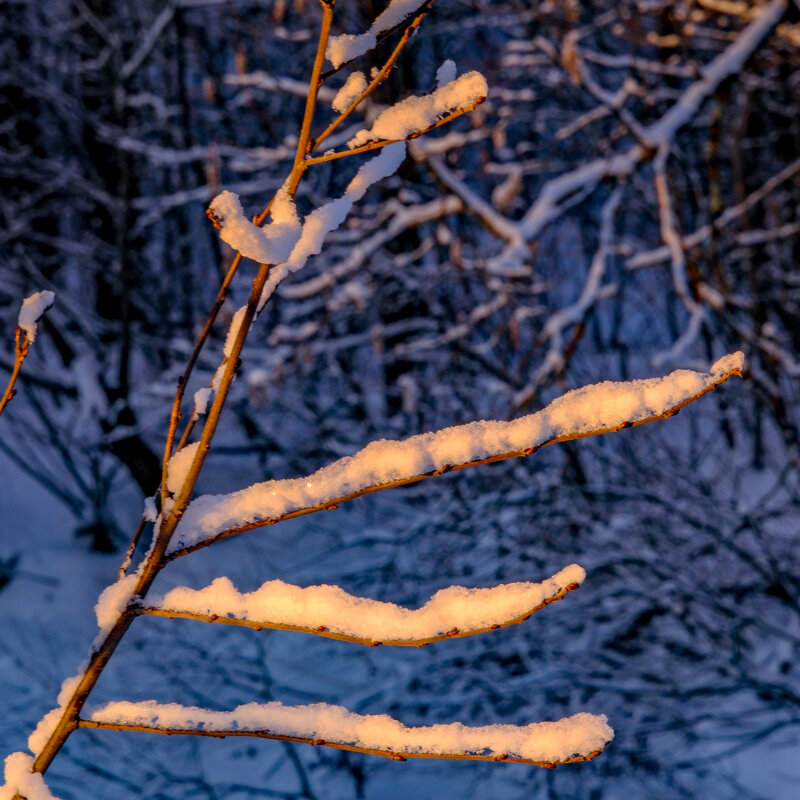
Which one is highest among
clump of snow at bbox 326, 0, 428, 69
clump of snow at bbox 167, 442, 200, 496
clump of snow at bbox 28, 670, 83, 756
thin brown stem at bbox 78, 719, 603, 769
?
clump of snow at bbox 326, 0, 428, 69

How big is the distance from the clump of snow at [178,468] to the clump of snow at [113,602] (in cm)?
10

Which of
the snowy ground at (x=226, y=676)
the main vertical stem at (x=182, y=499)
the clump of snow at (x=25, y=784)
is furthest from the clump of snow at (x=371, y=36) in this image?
the snowy ground at (x=226, y=676)

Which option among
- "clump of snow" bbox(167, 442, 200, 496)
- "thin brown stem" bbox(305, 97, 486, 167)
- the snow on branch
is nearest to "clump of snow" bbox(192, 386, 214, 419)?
"clump of snow" bbox(167, 442, 200, 496)

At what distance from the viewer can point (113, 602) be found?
0.76 meters

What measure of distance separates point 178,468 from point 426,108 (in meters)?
0.41

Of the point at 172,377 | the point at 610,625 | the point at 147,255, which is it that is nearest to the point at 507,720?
the point at 610,625

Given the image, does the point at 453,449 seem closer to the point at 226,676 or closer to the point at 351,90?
the point at 351,90

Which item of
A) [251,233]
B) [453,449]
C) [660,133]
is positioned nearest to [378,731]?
[453,449]

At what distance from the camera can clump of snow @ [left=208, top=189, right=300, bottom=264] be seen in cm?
63

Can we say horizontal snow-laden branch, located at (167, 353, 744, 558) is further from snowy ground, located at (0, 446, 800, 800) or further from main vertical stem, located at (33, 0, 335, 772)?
snowy ground, located at (0, 446, 800, 800)

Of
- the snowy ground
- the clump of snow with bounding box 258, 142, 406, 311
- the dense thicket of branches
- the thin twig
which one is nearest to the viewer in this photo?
the thin twig

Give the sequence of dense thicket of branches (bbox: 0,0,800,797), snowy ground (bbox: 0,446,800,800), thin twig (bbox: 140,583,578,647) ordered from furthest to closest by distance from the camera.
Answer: dense thicket of branches (bbox: 0,0,800,797)
snowy ground (bbox: 0,446,800,800)
thin twig (bbox: 140,583,578,647)

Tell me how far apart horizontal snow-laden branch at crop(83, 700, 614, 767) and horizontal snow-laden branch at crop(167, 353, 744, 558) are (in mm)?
169

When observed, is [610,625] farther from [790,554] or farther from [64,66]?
[64,66]
